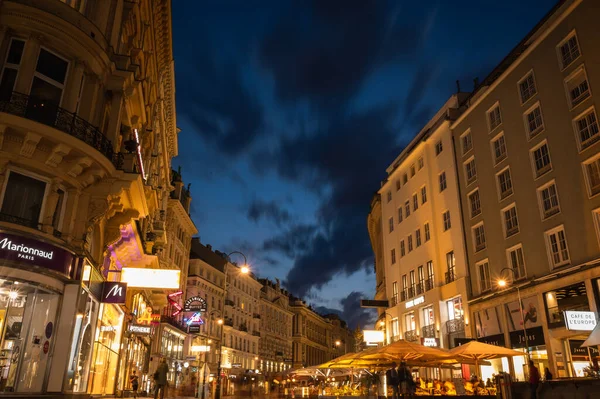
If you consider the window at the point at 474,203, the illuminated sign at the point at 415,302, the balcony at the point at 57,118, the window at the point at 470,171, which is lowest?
the illuminated sign at the point at 415,302

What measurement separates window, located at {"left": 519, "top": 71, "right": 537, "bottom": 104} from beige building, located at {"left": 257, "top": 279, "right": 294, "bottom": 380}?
72.6m

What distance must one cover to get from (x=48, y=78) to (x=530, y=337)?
88.2 ft

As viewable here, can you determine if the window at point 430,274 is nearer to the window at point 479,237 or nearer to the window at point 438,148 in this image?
the window at point 479,237

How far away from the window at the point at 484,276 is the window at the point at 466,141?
8.83 meters

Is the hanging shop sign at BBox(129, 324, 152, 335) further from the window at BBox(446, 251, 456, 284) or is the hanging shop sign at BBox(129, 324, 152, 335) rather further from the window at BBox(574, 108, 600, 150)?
the window at BBox(574, 108, 600, 150)

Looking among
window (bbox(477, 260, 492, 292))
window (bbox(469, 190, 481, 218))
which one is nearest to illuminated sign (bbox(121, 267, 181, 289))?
window (bbox(477, 260, 492, 292))

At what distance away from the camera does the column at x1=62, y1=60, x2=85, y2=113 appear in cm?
1570

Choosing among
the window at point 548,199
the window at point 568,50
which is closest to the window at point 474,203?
the window at point 548,199

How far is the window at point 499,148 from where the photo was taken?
3278 cm

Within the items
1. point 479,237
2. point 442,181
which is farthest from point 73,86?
point 442,181

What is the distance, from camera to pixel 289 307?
11625cm

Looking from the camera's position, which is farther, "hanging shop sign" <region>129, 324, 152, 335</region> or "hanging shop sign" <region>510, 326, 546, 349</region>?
"hanging shop sign" <region>510, 326, 546, 349</region>

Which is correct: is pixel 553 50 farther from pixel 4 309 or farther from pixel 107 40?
pixel 4 309

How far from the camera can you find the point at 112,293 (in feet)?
59.1
